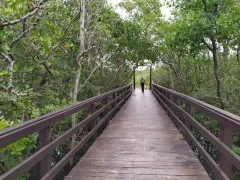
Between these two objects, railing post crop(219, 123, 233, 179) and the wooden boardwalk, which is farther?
the wooden boardwalk

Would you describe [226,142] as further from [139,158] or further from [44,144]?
[44,144]

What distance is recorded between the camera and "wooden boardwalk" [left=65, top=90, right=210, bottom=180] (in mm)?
3274

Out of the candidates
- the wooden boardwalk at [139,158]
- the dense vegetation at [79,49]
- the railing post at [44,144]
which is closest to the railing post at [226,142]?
the wooden boardwalk at [139,158]

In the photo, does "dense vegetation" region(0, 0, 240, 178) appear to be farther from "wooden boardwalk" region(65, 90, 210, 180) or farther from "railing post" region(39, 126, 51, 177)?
"wooden boardwalk" region(65, 90, 210, 180)

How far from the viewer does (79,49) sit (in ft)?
27.3

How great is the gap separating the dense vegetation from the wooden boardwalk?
3.67ft

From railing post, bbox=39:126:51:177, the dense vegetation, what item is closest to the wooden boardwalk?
railing post, bbox=39:126:51:177

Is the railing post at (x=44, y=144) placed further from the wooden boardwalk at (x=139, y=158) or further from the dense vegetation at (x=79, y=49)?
the dense vegetation at (x=79, y=49)

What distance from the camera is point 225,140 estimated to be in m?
2.54

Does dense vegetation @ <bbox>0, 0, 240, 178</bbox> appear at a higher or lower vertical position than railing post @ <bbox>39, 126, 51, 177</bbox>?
higher

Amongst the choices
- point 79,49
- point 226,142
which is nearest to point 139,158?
point 226,142

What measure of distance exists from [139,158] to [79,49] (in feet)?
17.4

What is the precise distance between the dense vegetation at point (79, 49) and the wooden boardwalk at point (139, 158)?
44.0 inches

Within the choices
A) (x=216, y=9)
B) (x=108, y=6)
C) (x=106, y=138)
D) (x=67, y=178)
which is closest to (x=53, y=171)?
(x=67, y=178)
